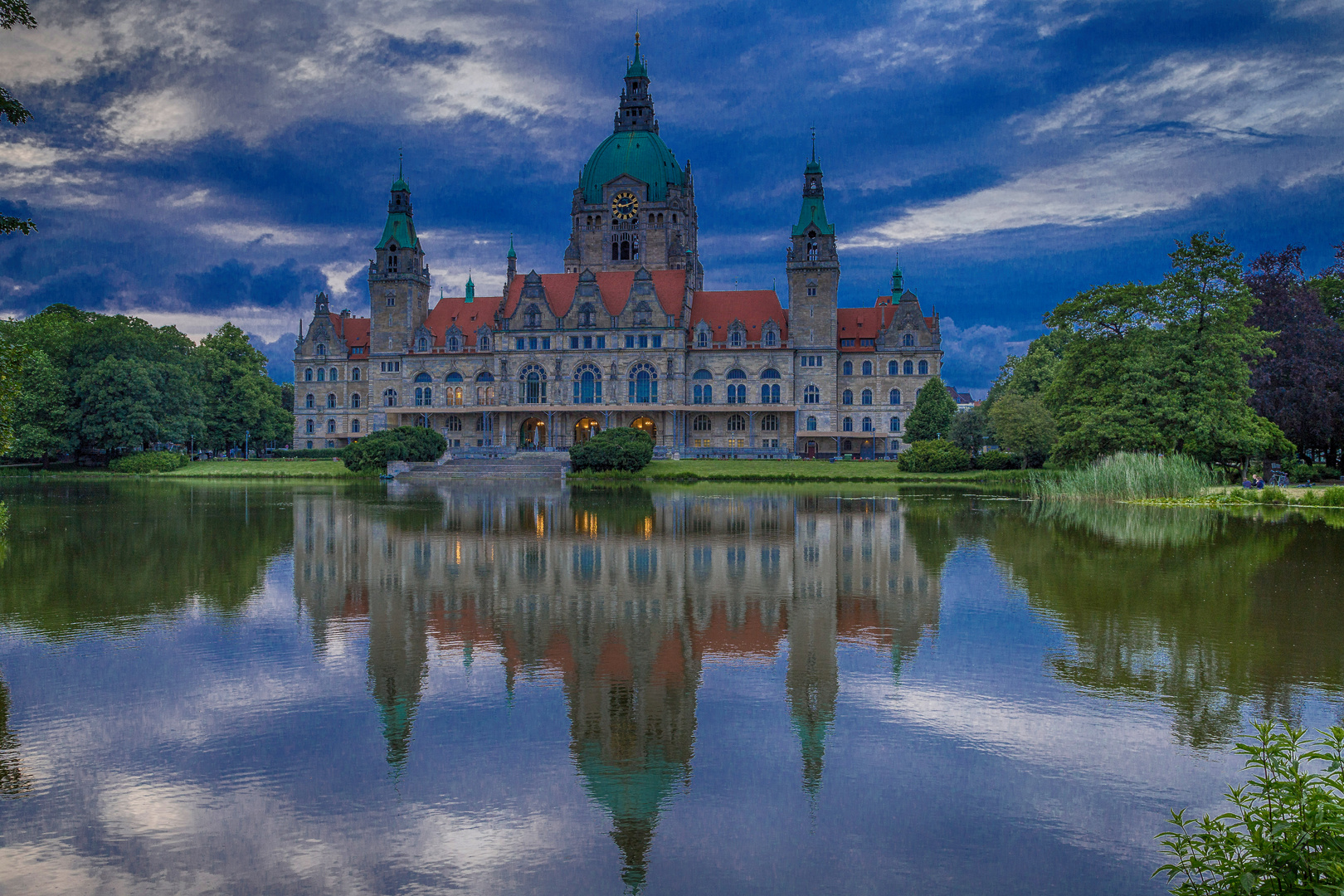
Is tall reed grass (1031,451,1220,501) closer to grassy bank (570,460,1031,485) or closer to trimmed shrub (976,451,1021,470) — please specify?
grassy bank (570,460,1031,485)

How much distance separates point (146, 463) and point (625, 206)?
1893 inches

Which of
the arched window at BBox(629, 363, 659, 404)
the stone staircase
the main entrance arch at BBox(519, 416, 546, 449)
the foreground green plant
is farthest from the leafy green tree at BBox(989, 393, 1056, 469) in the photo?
the foreground green plant

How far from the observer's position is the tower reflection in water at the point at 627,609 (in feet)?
27.0

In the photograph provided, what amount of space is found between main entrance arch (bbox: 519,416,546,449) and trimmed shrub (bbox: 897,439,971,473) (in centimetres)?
3614

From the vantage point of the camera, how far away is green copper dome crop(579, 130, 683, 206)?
9069cm

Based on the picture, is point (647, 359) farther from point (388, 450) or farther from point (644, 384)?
point (388, 450)

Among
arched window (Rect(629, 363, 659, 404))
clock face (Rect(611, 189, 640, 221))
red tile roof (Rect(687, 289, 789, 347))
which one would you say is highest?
clock face (Rect(611, 189, 640, 221))

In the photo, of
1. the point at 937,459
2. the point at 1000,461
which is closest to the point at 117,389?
the point at 937,459

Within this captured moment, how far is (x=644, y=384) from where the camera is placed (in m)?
80.5

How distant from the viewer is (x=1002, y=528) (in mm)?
26625

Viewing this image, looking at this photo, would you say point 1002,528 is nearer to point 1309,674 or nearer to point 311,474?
point 1309,674

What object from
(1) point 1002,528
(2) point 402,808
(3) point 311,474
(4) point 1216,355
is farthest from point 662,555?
(3) point 311,474

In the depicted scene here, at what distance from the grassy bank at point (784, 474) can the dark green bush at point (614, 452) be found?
0.75 m

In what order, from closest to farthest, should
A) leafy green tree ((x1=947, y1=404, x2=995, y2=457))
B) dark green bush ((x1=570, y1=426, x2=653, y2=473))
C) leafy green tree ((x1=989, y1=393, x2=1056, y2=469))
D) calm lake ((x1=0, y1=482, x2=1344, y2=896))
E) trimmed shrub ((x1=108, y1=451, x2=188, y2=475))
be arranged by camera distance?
calm lake ((x1=0, y1=482, x2=1344, y2=896)), leafy green tree ((x1=989, y1=393, x2=1056, y2=469)), dark green bush ((x1=570, y1=426, x2=653, y2=473)), leafy green tree ((x1=947, y1=404, x2=995, y2=457)), trimmed shrub ((x1=108, y1=451, x2=188, y2=475))
